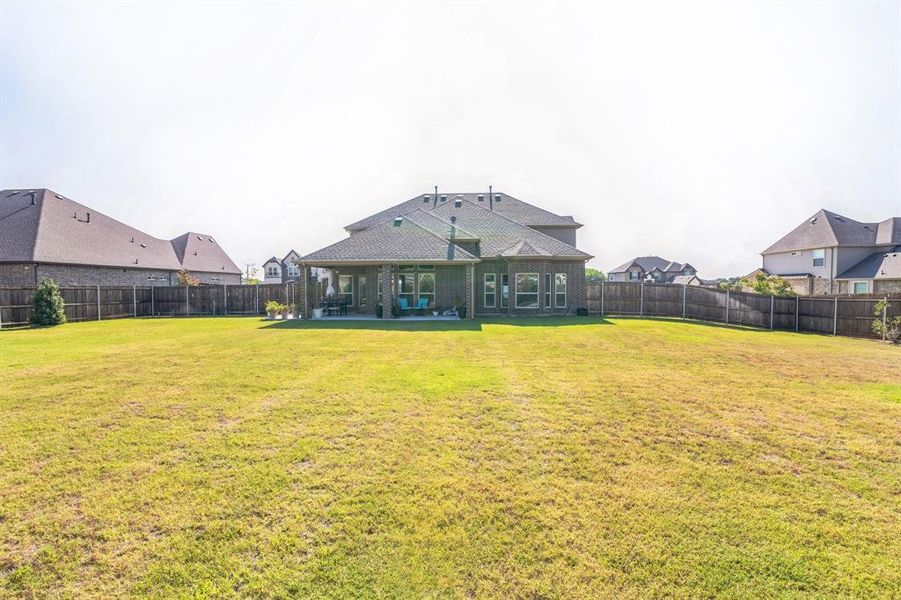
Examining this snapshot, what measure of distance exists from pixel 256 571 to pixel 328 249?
19548 mm

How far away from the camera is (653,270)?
75500 millimetres

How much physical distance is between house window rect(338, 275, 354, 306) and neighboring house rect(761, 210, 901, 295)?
37.2 meters

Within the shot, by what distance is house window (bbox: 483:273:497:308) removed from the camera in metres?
23.6

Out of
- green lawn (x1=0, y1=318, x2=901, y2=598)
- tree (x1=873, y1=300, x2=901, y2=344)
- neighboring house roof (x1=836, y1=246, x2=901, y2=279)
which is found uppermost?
neighboring house roof (x1=836, y1=246, x2=901, y2=279)

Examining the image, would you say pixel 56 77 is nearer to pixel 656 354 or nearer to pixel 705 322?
pixel 656 354

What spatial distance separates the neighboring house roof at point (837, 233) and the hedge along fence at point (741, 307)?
23.5 m

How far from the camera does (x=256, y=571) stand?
10.6ft

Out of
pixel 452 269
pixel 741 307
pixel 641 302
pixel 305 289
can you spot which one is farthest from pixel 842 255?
pixel 305 289

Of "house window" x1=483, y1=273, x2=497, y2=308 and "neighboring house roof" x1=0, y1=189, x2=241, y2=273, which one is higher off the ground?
"neighboring house roof" x1=0, y1=189, x2=241, y2=273

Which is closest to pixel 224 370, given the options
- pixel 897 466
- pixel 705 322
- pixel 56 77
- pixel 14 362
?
pixel 14 362

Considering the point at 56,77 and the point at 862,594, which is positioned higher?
the point at 56,77

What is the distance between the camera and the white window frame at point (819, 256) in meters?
37.1

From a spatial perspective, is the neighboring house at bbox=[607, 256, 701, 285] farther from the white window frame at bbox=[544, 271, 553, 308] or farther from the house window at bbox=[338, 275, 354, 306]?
the house window at bbox=[338, 275, 354, 306]

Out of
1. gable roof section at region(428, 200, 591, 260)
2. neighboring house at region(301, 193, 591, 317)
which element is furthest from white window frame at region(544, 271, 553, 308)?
gable roof section at region(428, 200, 591, 260)
